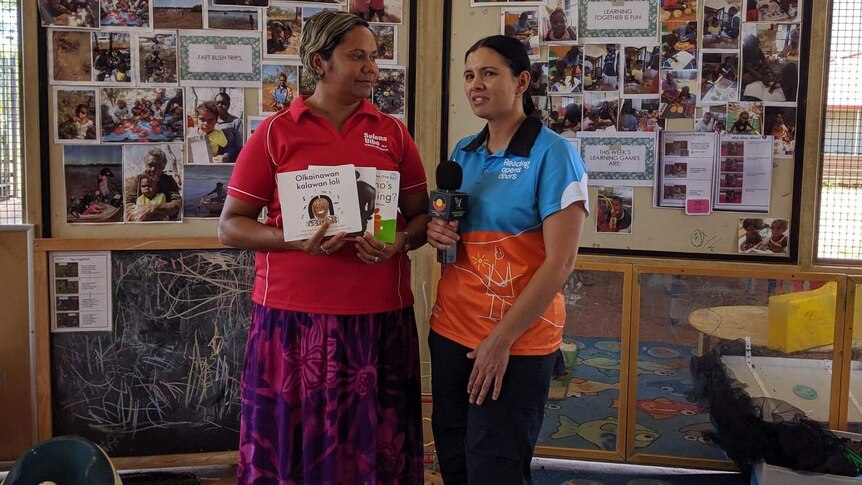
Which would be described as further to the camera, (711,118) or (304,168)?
(711,118)

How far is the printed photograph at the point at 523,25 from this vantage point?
9.73 feet

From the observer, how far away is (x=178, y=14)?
289 cm

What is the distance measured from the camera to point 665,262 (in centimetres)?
298

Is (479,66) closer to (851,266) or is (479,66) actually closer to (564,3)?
(564,3)

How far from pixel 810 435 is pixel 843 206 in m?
0.95

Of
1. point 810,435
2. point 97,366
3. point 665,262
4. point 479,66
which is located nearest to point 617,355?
point 665,262

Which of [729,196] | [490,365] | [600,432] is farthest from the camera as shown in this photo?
[600,432]

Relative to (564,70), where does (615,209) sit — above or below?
below

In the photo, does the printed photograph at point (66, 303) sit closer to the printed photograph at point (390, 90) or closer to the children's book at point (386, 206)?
the printed photograph at point (390, 90)

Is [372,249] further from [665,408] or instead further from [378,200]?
[665,408]

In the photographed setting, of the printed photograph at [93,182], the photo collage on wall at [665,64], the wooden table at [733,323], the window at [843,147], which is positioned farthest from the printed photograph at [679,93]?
the printed photograph at [93,182]

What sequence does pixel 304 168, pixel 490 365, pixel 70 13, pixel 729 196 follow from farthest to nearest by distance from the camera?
pixel 729 196 < pixel 70 13 < pixel 304 168 < pixel 490 365

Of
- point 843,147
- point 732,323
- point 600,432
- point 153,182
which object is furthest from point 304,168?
point 843,147

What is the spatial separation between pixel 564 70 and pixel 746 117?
0.77 m
